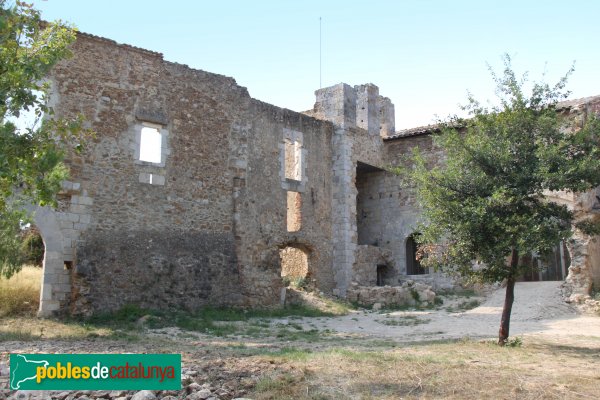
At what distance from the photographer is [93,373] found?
7.04m

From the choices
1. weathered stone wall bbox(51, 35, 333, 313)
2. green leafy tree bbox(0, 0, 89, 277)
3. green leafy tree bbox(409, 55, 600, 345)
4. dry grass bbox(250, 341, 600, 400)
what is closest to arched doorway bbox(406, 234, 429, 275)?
weathered stone wall bbox(51, 35, 333, 313)

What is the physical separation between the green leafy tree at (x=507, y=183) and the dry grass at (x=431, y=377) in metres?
2.02

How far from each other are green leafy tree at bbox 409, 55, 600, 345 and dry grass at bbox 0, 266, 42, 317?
29.6 ft

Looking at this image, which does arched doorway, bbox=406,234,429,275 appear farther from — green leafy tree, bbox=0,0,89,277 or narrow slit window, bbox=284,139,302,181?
green leafy tree, bbox=0,0,89,277

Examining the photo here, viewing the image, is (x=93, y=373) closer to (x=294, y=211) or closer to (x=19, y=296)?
(x=19, y=296)

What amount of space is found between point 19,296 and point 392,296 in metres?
11.0

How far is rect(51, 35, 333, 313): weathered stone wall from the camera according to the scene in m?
14.9

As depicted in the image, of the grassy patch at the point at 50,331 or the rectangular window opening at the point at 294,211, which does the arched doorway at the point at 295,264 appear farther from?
the grassy patch at the point at 50,331

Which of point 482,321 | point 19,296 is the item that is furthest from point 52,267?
point 482,321

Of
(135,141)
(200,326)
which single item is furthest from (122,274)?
(135,141)

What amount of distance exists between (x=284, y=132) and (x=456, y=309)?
25.6 feet

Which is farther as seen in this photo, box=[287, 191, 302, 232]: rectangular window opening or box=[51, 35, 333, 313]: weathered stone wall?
box=[287, 191, 302, 232]: rectangular window opening

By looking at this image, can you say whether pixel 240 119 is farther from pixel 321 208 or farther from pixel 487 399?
Result: pixel 487 399

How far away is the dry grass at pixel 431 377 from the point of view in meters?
7.23
